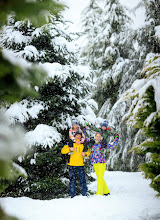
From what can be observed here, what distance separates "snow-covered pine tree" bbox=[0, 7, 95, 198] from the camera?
14.6 ft

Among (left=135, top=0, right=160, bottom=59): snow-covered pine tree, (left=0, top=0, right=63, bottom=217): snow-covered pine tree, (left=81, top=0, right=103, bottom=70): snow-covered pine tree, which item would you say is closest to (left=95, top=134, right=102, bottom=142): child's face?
(left=0, top=0, right=63, bottom=217): snow-covered pine tree

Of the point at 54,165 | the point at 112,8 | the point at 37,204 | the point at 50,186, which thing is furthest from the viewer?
the point at 112,8

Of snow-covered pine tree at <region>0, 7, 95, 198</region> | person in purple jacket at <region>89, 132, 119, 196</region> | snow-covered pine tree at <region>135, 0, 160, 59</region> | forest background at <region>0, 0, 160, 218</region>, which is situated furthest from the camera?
snow-covered pine tree at <region>135, 0, 160, 59</region>

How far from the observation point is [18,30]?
533 centimetres

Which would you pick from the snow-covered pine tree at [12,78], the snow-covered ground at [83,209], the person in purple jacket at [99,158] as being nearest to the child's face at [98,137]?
the person in purple jacket at [99,158]

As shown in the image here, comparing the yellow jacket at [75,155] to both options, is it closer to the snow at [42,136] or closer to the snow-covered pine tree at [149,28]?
the snow at [42,136]

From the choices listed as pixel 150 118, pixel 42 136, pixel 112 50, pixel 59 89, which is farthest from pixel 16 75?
pixel 112 50

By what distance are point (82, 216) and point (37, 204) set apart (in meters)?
1.08

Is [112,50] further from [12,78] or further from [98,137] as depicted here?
[12,78]

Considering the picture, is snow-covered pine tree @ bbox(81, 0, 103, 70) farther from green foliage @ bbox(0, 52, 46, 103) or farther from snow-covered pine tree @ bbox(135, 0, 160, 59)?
green foliage @ bbox(0, 52, 46, 103)

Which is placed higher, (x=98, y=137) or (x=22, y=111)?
(x=22, y=111)

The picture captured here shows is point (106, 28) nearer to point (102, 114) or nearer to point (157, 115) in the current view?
point (102, 114)

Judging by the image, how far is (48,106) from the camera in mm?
5000

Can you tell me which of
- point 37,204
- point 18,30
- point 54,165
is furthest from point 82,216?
point 18,30
